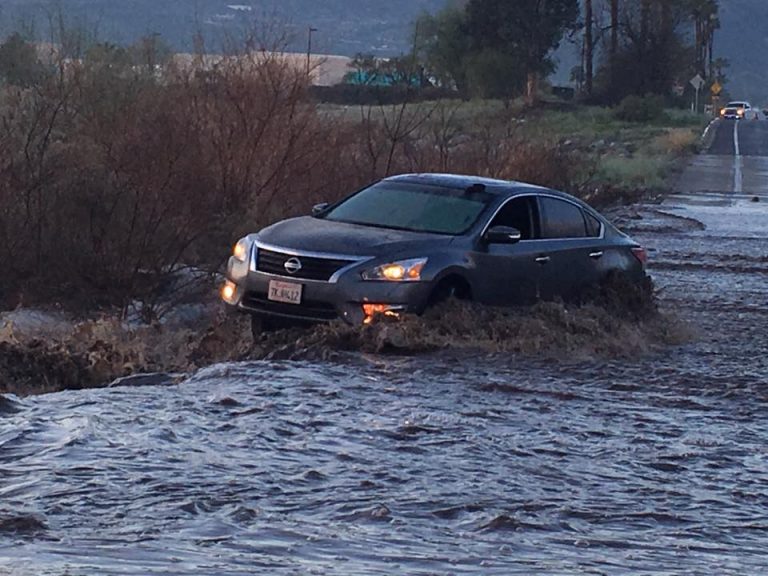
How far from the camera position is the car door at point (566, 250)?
14102mm

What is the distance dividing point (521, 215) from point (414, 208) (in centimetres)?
95

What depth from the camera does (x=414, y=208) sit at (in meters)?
13.8

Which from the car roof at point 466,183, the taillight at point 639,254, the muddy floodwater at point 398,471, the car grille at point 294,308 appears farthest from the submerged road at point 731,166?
the muddy floodwater at point 398,471

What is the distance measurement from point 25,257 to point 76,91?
4812mm

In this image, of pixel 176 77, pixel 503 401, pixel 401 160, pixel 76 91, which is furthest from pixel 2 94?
pixel 503 401

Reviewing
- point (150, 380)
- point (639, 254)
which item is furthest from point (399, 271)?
point (639, 254)

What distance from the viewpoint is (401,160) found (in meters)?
25.3

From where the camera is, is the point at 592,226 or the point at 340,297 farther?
the point at 592,226

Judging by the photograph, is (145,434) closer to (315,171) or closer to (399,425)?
(399,425)

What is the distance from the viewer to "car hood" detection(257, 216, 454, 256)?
12.5m

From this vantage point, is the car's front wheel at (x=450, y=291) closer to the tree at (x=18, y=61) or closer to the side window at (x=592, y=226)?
the side window at (x=592, y=226)

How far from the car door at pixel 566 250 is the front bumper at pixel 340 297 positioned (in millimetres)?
1833

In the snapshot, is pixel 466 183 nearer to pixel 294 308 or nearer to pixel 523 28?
pixel 294 308

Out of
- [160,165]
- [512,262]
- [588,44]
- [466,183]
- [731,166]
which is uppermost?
[588,44]
